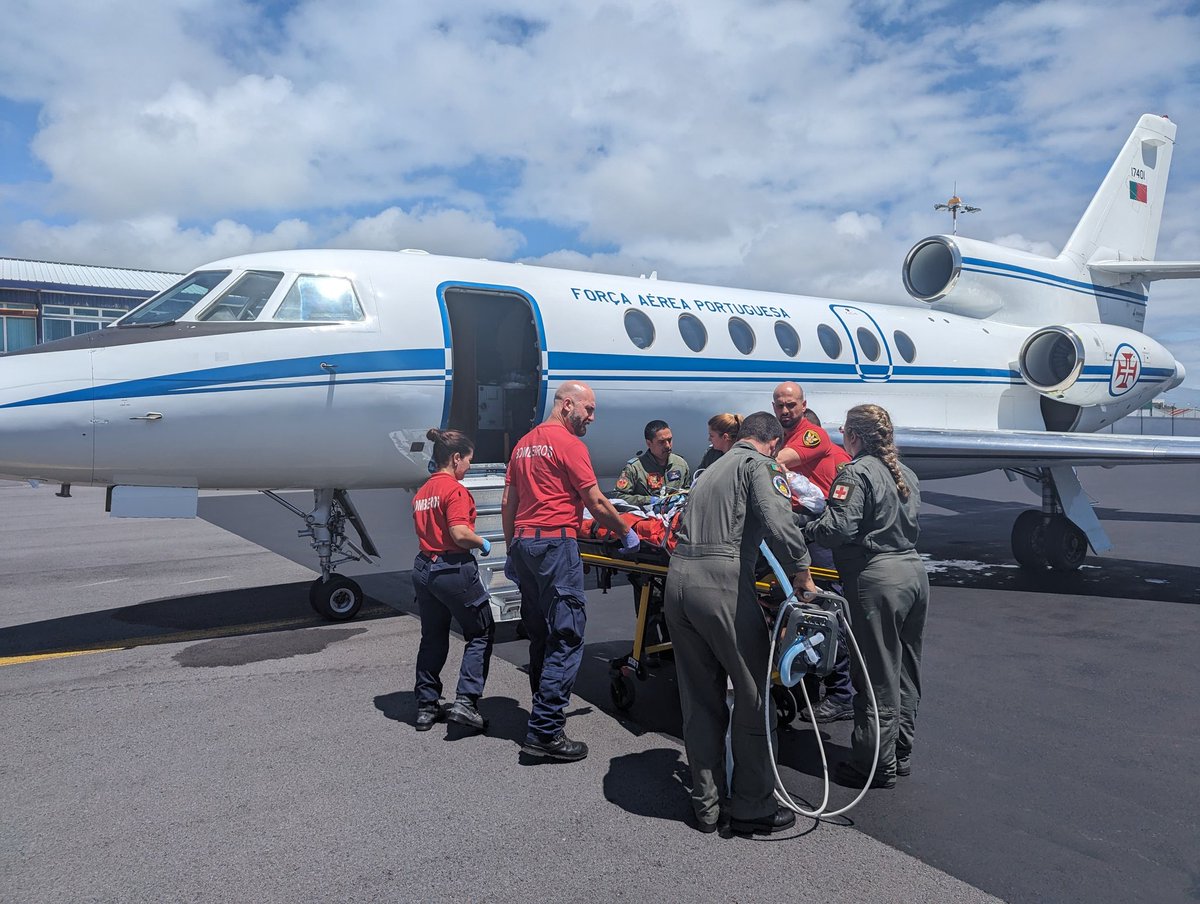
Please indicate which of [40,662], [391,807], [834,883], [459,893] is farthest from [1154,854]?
[40,662]

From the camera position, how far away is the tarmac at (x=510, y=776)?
3537 millimetres

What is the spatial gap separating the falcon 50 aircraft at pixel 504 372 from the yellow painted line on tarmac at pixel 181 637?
0.30 metres

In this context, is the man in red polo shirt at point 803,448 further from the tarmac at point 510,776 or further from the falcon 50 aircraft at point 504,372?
the falcon 50 aircraft at point 504,372

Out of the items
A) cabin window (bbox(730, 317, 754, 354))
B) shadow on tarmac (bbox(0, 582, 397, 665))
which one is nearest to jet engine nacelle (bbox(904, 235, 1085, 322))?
cabin window (bbox(730, 317, 754, 354))

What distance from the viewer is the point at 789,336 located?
10578mm

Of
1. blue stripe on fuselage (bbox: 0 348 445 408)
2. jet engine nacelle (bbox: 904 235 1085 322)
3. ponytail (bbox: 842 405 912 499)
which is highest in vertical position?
jet engine nacelle (bbox: 904 235 1085 322)

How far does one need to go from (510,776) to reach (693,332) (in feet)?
19.7

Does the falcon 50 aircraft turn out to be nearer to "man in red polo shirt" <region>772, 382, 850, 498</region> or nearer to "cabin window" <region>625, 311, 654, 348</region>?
"cabin window" <region>625, 311, 654, 348</region>

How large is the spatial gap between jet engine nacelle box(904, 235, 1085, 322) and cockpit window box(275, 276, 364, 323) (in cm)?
910

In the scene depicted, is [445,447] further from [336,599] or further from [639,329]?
[639,329]

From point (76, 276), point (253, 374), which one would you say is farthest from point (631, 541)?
point (76, 276)

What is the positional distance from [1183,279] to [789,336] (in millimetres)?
7437

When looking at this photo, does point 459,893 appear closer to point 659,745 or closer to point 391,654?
point 659,745

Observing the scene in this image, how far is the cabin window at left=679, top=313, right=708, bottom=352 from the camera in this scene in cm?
955
